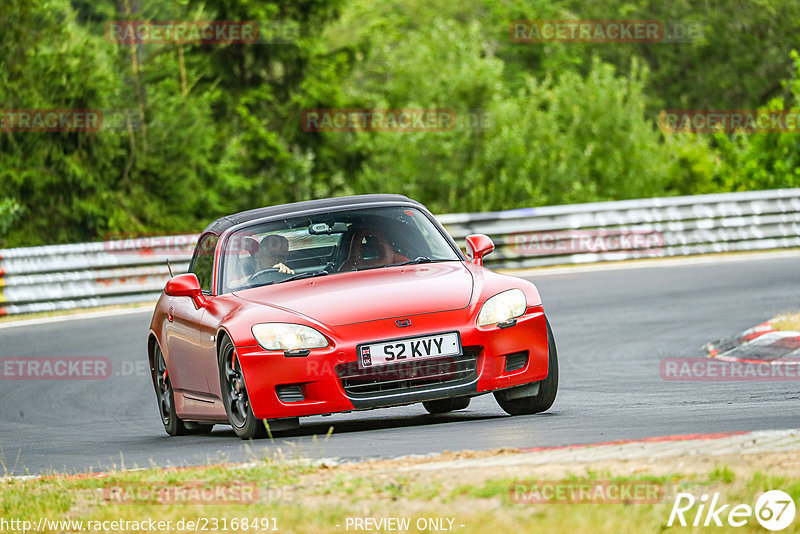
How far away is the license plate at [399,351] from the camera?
7.60 metres

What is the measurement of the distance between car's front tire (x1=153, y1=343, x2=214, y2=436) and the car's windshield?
4.26 feet

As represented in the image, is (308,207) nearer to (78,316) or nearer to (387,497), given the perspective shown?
(387,497)

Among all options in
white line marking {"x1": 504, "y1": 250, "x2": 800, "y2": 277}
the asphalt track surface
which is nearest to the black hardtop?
the asphalt track surface

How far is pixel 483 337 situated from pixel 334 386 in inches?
36.9

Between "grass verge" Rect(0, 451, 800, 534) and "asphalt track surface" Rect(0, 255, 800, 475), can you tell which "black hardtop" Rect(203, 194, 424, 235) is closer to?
"asphalt track surface" Rect(0, 255, 800, 475)

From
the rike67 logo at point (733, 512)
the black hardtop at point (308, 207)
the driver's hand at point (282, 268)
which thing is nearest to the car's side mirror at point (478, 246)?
the black hardtop at point (308, 207)

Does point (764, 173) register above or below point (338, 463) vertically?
below

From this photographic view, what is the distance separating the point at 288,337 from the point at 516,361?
4.62ft

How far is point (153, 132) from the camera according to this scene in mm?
28328

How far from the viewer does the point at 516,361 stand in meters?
7.97

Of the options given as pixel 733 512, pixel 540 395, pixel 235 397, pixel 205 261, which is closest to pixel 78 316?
pixel 205 261

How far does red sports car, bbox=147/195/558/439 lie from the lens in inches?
300

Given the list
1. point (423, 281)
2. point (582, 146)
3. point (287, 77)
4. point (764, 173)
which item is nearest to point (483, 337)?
point (423, 281)

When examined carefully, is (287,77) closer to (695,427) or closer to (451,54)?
(451,54)
